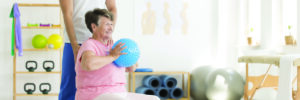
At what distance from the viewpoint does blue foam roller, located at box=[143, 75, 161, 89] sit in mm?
5395

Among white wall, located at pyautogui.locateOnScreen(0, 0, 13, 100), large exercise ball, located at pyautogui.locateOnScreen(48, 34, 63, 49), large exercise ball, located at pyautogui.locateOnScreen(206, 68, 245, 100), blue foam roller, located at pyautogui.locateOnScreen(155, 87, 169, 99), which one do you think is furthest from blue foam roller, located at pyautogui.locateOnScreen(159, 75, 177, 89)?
white wall, located at pyautogui.locateOnScreen(0, 0, 13, 100)

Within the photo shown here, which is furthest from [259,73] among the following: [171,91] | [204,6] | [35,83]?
[35,83]

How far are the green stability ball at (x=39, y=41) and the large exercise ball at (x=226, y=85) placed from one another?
8.06ft

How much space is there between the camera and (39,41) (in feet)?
17.2

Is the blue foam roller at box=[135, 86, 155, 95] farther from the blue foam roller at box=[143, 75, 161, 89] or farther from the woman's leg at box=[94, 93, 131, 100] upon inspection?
the woman's leg at box=[94, 93, 131, 100]

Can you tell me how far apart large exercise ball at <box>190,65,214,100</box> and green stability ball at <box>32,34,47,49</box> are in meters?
2.28

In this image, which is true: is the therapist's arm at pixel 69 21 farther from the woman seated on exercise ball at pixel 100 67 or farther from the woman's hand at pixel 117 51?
the woman's hand at pixel 117 51

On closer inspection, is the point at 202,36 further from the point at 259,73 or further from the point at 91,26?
the point at 91,26

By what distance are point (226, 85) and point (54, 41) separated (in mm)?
2495

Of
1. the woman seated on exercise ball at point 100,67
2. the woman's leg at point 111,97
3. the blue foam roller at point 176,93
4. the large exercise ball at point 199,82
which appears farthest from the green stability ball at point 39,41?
the woman's leg at point 111,97

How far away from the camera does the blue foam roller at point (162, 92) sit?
536 centimetres

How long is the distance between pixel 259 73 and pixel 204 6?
6.58 ft

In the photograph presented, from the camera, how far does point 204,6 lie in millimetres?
6000

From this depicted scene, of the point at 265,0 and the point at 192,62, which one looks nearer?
the point at 265,0
